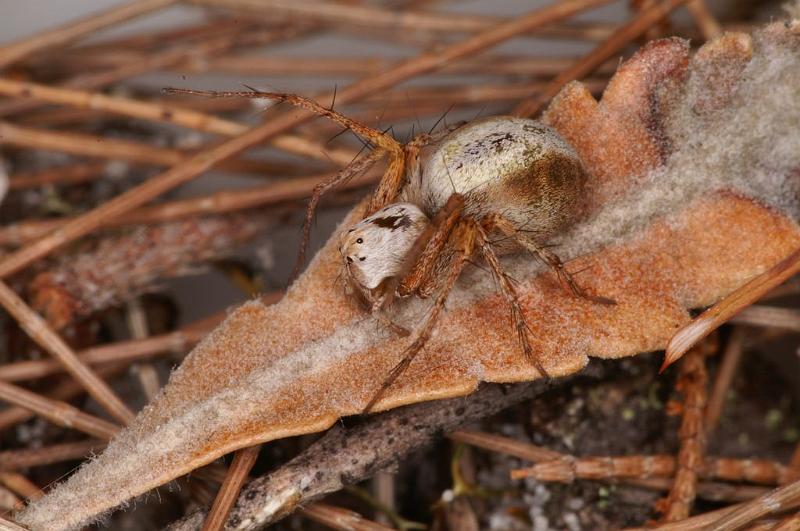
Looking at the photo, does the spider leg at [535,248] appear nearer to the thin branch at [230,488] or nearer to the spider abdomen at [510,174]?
the spider abdomen at [510,174]

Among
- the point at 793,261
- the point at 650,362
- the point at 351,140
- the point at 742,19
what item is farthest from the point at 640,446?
the point at 742,19

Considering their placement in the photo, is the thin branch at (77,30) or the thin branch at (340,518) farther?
the thin branch at (77,30)

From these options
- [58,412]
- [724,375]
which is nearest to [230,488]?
[58,412]

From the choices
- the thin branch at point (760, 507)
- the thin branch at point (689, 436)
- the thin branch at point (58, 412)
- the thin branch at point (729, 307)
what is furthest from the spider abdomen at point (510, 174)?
the thin branch at point (58, 412)

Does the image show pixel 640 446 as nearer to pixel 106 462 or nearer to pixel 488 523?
pixel 488 523

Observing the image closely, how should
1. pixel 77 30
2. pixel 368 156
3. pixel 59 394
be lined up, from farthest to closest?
Answer: 1. pixel 77 30
2. pixel 59 394
3. pixel 368 156

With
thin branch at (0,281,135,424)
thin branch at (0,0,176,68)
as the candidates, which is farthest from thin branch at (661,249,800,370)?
thin branch at (0,0,176,68)

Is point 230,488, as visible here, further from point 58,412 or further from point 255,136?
point 255,136
